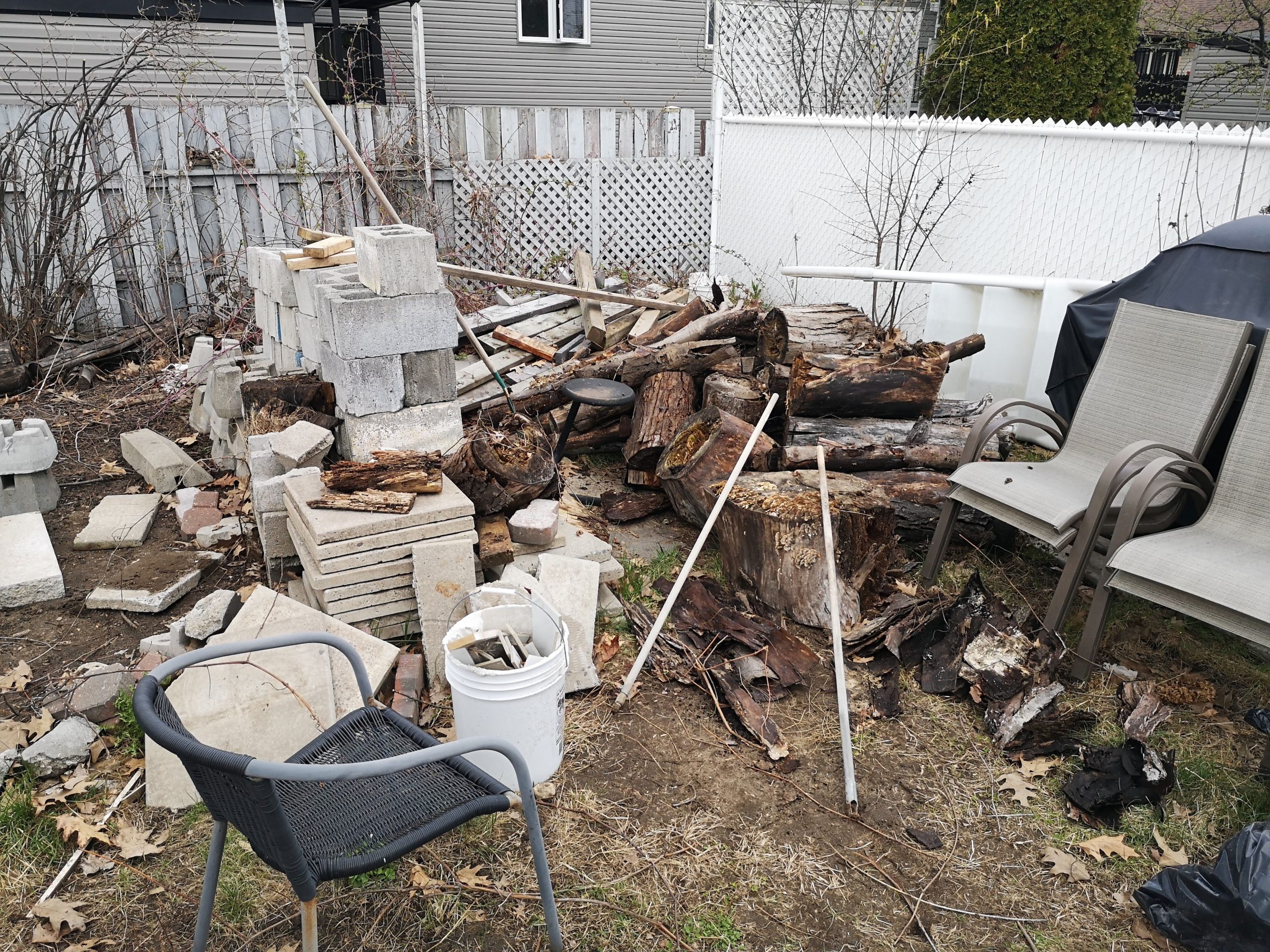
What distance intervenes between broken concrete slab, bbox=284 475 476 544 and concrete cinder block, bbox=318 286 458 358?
778mm

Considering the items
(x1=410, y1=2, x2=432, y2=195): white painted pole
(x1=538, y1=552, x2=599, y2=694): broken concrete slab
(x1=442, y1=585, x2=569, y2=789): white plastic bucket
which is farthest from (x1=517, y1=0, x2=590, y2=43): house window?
(x1=442, y1=585, x2=569, y2=789): white plastic bucket

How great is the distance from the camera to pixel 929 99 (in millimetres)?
10844

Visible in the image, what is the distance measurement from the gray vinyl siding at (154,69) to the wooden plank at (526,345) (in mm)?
4249

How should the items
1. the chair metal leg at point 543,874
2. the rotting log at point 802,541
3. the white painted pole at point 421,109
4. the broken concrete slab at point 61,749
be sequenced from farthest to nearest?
the white painted pole at point 421,109 → the rotting log at point 802,541 → the broken concrete slab at point 61,749 → the chair metal leg at point 543,874

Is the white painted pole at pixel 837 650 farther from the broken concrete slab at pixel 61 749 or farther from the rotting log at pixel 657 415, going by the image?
the broken concrete slab at pixel 61 749

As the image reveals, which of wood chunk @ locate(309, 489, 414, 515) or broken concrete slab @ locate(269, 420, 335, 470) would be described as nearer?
wood chunk @ locate(309, 489, 414, 515)

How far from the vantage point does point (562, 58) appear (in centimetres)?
1364

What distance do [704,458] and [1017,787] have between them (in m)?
2.11

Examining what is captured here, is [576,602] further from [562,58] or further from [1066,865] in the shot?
[562,58]

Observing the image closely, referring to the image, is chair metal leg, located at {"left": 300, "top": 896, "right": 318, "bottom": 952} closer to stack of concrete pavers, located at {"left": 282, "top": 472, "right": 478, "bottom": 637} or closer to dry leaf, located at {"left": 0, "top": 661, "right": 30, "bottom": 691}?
stack of concrete pavers, located at {"left": 282, "top": 472, "right": 478, "bottom": 637}

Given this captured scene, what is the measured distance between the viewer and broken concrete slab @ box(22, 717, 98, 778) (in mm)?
3086

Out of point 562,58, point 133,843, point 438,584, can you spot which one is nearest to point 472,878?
point 133,843

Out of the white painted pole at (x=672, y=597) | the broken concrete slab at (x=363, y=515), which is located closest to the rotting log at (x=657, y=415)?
the white painted pole at (x=672, y=597)

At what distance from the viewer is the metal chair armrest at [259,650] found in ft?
7.13
